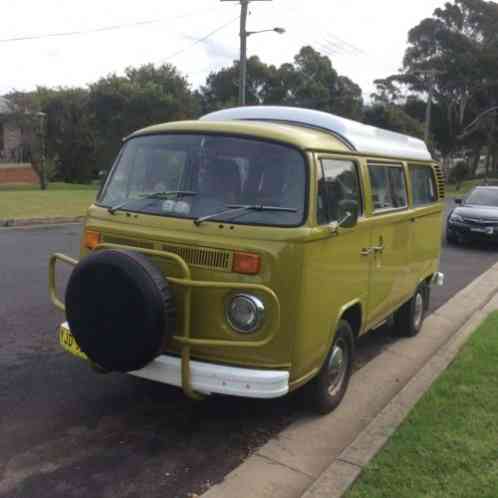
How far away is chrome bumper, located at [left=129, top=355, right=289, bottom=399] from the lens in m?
3.80

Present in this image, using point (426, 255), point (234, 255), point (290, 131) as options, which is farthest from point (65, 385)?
point (426, 255)

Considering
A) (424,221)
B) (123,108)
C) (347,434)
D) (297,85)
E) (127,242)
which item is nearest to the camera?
(127,242)

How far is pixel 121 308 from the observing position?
3.71 m

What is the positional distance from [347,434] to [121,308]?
1951mm

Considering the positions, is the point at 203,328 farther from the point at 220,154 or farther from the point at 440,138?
the point at 440,138

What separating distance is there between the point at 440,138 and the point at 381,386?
54247 mm

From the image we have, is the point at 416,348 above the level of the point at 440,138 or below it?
below

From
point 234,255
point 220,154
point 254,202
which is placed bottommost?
point 234,255

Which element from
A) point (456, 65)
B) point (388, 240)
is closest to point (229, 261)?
point (388, 240)

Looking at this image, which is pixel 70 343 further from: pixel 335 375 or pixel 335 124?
pixel 335 124

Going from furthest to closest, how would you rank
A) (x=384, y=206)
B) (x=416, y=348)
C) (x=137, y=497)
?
(x=416, y=348), (x=384, y=206), (x=137, y=497)

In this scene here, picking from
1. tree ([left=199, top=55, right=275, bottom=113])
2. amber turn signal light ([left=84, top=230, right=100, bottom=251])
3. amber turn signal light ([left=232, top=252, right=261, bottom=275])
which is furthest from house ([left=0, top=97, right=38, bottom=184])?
amber turn signal light ([left=232, top=252, right=261, bottom=275])

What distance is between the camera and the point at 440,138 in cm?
5609

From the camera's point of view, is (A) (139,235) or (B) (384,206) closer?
(A) (139,235)
